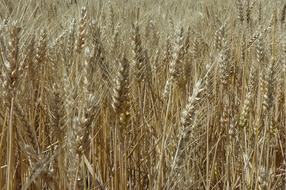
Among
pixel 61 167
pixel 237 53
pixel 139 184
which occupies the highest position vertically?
pixel 237 53

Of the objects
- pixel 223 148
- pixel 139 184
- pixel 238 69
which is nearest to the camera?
pixel 139 184

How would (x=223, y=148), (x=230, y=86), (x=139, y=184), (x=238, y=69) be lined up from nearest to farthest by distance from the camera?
(x=139, y=184) → (x=223, y=148) → (x=230, y=86) → (x=238, y=69)

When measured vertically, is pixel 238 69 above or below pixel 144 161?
above

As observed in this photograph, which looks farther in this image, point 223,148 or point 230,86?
point 230,86

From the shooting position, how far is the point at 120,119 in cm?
93

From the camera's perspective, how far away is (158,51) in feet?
5.78

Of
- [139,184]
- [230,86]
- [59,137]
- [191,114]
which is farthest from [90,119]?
[230,86]

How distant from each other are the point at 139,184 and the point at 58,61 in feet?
1.81

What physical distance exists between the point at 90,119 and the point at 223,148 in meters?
0.71

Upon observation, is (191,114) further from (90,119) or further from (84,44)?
(84,44)

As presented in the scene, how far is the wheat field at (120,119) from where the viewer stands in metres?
0.84

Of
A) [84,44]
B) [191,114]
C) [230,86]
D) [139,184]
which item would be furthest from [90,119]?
[230,86]

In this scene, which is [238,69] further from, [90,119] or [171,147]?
[90,119]

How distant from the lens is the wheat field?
84 cm
